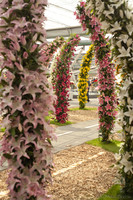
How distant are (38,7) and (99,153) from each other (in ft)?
11.5

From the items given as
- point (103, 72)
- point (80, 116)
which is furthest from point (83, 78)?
point (103, 72)

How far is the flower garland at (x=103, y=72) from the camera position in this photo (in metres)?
4.79

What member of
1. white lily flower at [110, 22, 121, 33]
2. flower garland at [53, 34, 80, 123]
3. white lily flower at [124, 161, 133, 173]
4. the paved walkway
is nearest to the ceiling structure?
flower garland at [53, 34, 80, 123]

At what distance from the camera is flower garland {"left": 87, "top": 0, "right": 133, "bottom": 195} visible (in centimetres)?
239

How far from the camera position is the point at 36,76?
5.88 feet

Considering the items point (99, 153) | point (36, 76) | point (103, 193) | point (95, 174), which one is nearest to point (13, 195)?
point (36, 76)

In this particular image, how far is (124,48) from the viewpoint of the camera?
2.44 metres

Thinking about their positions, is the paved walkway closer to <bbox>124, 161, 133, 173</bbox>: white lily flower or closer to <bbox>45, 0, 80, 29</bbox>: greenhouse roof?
<bbox>124, 161, 133, 173</bbox>: white lily flower

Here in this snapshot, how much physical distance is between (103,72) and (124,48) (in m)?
2.63

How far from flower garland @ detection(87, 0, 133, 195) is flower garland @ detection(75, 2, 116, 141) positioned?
7.11ft

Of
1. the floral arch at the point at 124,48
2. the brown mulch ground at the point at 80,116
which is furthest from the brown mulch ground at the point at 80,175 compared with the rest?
the brown mulch ground at the point at 80,116

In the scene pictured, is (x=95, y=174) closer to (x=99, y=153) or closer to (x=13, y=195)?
(x=99, y=153)

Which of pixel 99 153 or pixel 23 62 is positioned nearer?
pixel 23 62

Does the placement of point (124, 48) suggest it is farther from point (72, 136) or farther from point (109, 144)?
point (72, 136)
